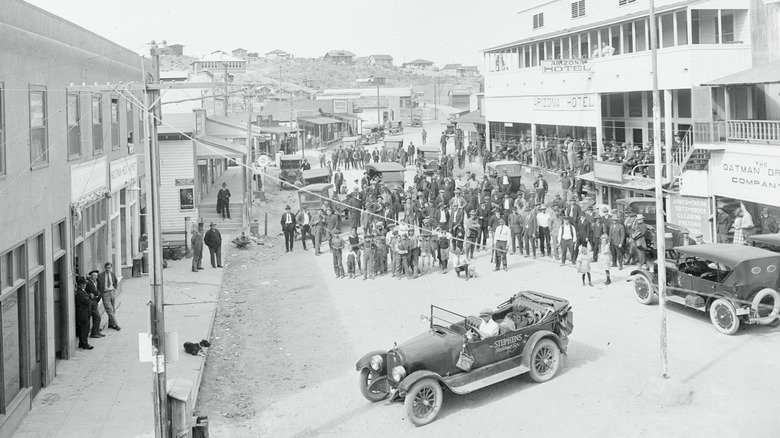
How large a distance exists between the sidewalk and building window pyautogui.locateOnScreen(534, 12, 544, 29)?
28103 mm

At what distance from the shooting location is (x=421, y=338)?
13.0 metres

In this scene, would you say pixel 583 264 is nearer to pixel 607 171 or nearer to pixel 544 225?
pixel 544 225

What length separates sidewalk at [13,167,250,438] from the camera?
1179 centimetres

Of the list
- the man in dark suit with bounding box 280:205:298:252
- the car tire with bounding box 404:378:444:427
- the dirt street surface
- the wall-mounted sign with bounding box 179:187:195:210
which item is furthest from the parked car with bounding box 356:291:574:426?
the wall-mounted sign with bounding box 179:187:195:210

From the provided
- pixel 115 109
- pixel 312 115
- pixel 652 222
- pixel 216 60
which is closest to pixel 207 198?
pixel 115 109

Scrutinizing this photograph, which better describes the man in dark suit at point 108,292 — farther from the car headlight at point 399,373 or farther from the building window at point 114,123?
the car headlight at point 399,373

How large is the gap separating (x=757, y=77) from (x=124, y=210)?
1907 centimetres

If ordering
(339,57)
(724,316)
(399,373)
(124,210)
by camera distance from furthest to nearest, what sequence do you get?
(339,57) < (124,210) < (724,316) < (399,373)

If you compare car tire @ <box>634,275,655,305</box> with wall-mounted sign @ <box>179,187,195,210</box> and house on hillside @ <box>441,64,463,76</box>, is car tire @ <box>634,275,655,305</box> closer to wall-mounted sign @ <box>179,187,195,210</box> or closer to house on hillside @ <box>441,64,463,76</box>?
wall-mounted sign @ <box>179,187,195,210</box>

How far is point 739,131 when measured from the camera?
22.6 m

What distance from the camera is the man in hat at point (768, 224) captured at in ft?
68.8

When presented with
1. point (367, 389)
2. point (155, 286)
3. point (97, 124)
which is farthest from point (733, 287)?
point (97, 124)

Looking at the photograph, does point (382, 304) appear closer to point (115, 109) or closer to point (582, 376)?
point (582, 376)

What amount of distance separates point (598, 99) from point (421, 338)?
22.4 metres
